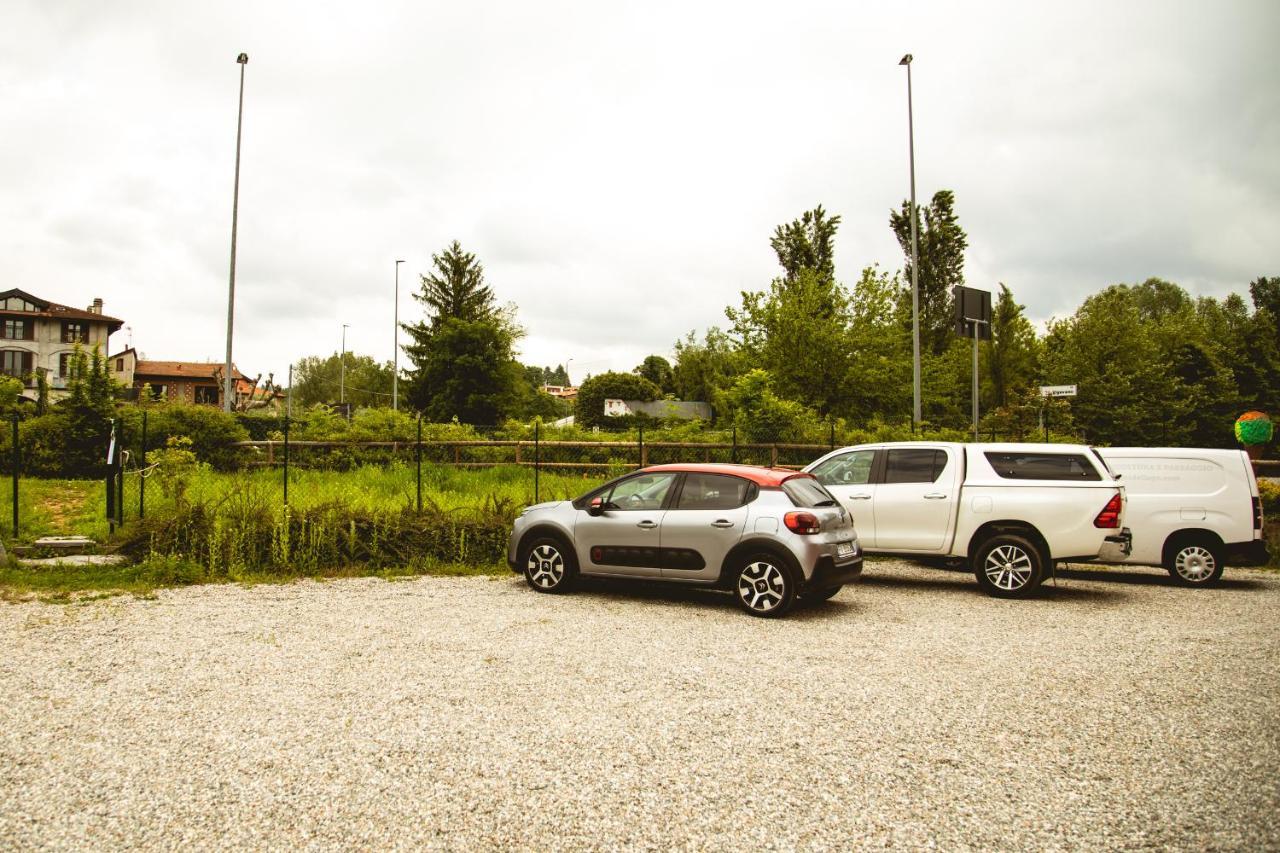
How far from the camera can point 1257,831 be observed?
11.5ft

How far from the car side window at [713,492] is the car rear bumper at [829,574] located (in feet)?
3.31

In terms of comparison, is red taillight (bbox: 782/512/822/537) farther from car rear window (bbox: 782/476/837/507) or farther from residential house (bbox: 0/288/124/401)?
residential house (bbox: 0/288/124/401)

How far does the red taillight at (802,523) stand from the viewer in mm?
7875

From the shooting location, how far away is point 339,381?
11362cm

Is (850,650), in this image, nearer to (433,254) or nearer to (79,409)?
(79,409)

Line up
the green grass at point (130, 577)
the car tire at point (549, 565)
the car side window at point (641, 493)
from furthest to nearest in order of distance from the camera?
1. the car tire at point (549, 565)
2. the car side window at point (641, 493)
3. the green grass at point (130, 577)

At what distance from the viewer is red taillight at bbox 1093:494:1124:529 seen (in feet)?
29.3

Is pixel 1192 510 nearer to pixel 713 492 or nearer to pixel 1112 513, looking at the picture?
pixel 1112 513

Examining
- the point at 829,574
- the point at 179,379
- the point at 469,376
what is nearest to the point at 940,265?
the point at 469,376

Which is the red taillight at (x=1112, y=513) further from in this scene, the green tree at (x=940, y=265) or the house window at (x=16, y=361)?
the house window at (x=16, y=361)

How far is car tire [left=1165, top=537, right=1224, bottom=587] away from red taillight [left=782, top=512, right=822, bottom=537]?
5801 millimetres

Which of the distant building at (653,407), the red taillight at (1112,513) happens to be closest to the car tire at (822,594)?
the red taillight at (1112,513)

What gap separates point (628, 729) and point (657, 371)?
300ft

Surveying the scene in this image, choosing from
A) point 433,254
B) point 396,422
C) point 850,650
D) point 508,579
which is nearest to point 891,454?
point 850,650
